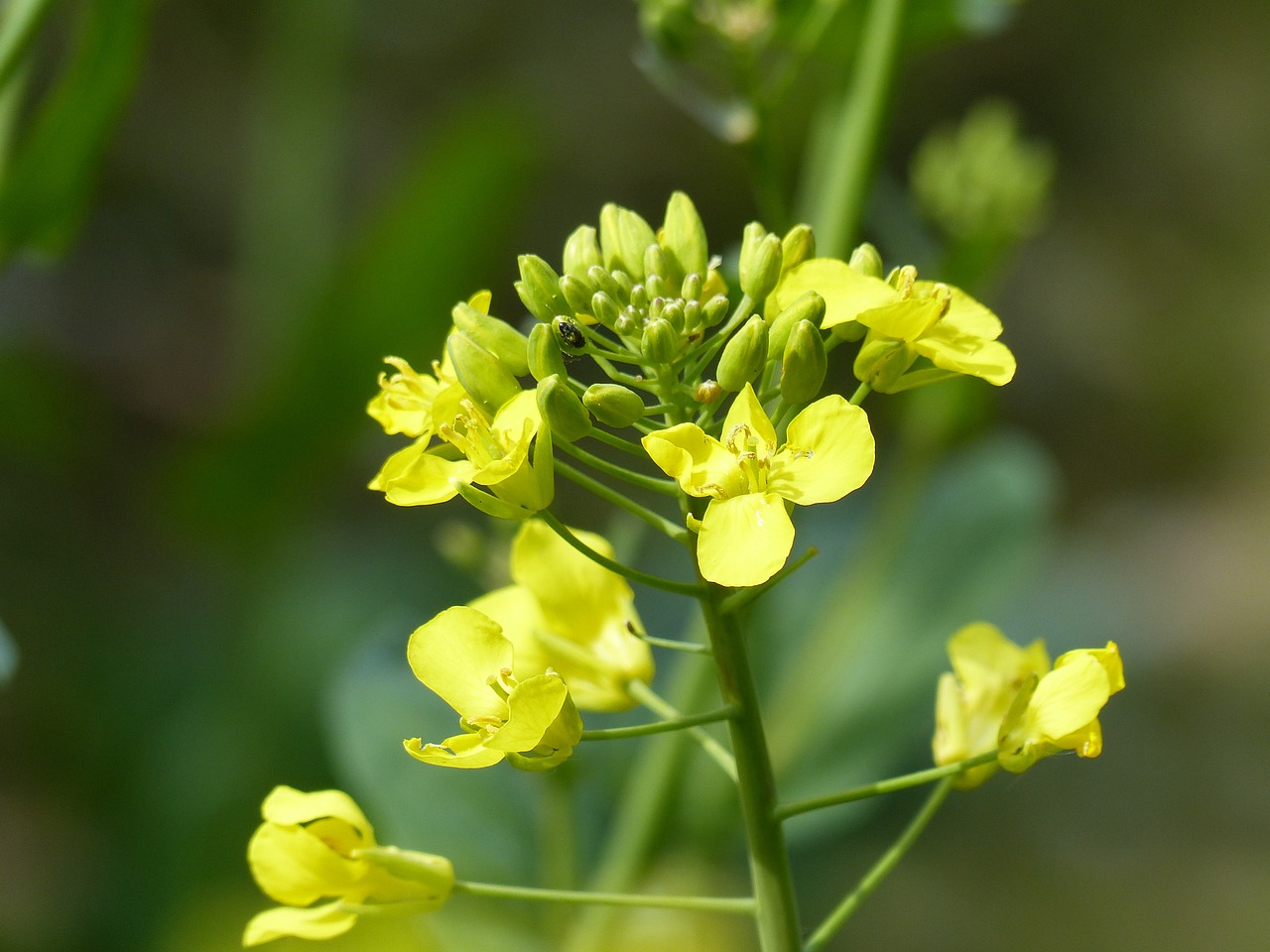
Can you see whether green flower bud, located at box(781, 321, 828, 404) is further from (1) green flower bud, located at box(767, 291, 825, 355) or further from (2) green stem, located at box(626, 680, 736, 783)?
(2) green stem, located at box(626, 680, 736, 783)

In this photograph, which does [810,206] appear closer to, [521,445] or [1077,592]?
[521,445]

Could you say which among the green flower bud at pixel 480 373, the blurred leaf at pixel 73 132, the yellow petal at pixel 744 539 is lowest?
the yellow petal at pixel 744 539

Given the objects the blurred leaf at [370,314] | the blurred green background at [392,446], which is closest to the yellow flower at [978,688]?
the blurred green background at [392,446]

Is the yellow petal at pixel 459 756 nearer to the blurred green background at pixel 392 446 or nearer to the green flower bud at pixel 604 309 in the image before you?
the green flower bud at pixel 604 309

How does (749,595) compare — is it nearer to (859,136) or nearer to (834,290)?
(834,290)

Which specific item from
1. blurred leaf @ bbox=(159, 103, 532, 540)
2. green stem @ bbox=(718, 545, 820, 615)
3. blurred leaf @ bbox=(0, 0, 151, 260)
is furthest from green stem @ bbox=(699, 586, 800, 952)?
blurred leaf @ bbox=(159, 103, 532, 540)

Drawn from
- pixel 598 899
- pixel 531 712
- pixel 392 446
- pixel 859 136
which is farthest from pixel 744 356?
pixel 392 446
